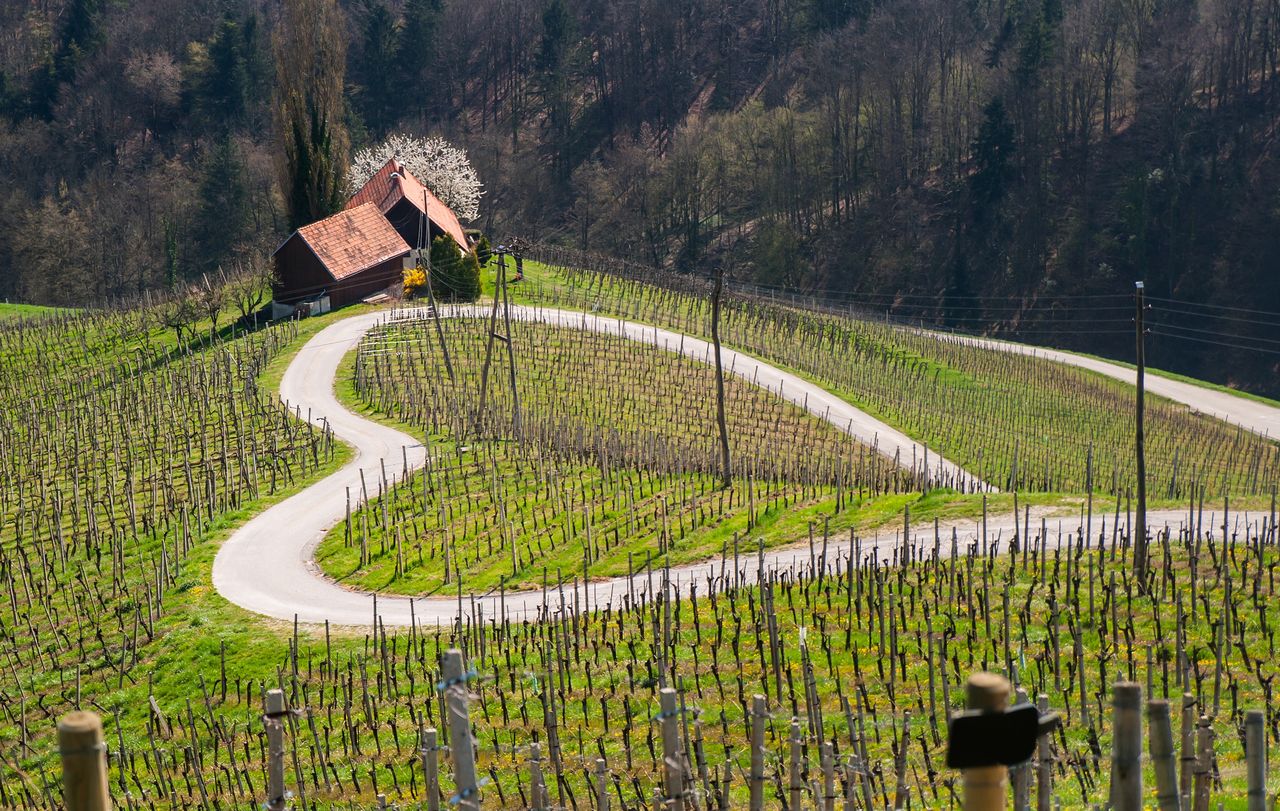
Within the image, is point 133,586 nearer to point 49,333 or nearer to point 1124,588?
point 1124,588

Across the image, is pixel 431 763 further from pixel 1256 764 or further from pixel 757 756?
pixel 1256 764

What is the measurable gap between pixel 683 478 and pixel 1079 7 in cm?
7960

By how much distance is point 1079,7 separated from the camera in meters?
105

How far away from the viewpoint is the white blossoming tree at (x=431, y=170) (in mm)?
88812

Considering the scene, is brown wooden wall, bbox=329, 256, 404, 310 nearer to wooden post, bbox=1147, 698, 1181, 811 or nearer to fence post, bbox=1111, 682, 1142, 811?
wooden post, bbox=1147, 698, 1181, 811

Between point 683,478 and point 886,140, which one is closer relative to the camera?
point 683,478

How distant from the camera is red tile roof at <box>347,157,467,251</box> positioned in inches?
2943

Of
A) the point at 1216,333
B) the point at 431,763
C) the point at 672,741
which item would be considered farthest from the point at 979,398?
the point at 672,741

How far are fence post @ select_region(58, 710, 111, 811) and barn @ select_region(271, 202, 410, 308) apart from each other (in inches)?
2408

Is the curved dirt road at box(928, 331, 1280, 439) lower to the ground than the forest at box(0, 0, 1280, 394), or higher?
lower

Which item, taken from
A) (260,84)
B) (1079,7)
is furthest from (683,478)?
(260,84)

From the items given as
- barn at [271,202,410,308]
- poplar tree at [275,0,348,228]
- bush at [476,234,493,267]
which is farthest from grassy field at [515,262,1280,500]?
poplar tree at [275,0,348,228]

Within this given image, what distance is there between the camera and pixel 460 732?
802 cm

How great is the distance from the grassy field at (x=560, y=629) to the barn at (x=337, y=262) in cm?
1789
